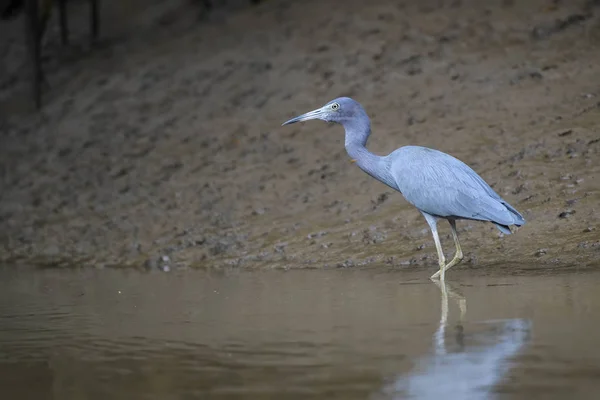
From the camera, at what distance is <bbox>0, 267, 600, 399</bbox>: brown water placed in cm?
412

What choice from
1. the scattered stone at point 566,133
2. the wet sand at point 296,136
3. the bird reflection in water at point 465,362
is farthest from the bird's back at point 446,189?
the scattered stone at point 566,133

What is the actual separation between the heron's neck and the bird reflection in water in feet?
8.96

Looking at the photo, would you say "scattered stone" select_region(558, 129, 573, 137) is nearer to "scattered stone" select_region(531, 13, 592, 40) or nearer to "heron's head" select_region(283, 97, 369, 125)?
"heron's head" select_region(283, 97, 369, 125)

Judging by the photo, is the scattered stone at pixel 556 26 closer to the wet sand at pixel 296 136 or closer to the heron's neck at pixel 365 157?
the wet sand at pixel 296 136

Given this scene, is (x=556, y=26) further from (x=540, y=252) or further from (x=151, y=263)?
(x=151, y=263)

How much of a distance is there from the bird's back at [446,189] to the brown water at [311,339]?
51cm

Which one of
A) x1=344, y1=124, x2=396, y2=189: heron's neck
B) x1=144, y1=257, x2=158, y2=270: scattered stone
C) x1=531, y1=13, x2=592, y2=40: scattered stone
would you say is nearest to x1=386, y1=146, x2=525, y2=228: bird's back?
x1=344, y1=124, x2=396, y2=189: heron's neck

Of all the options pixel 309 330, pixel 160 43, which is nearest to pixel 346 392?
pixel 309 330

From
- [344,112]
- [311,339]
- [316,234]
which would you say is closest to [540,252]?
[344,112]

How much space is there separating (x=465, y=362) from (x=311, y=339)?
1.03 m

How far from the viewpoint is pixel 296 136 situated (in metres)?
12.0

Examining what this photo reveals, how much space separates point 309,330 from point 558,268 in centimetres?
285

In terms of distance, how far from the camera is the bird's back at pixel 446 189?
757 centimetres

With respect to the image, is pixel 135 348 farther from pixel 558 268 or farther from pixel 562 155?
pixel 562 155
